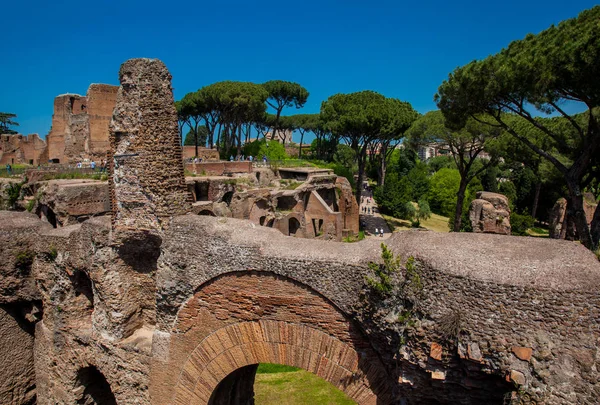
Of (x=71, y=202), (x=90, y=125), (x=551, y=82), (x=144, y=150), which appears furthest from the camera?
(x=90, y=125)

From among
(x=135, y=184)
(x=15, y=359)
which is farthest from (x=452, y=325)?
(x=15, y=359)

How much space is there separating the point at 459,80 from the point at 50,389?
11.9 meters

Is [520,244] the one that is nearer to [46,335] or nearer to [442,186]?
[46,335]

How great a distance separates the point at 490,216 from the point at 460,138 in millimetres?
5455

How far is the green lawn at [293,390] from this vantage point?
9133 mm

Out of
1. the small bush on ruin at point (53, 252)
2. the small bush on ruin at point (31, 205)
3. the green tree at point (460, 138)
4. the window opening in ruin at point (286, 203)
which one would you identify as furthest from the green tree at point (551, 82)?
the small bush on ruin at point (31, 205)

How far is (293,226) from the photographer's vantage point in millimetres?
20031

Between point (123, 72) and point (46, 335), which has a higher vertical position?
point (123, 72)

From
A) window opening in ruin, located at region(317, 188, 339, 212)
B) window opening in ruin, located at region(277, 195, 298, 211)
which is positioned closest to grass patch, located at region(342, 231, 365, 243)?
window opening in ruin, located at region(317, 188, 339, 212)

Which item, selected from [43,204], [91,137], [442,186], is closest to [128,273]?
[43,204]

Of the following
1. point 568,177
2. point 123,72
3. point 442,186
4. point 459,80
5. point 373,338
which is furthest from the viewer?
point 442,186

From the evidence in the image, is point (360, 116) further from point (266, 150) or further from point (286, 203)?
point (266, 150)

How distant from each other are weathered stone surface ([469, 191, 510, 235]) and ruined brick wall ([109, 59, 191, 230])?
10132 millimetres

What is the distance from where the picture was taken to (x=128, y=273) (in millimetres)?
5840
